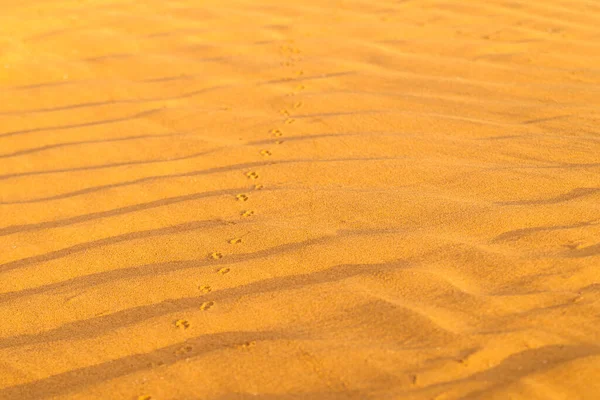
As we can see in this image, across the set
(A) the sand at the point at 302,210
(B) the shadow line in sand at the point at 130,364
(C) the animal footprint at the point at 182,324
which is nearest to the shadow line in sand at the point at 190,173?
(A) the sand at the point at 302,210

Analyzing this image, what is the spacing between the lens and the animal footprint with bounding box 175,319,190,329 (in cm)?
209

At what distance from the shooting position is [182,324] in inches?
82.6

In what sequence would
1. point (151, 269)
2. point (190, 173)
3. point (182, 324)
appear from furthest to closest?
point (190, 173) → point (151, 269) → point (182, 324)

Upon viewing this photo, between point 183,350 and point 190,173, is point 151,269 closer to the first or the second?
point 183,350

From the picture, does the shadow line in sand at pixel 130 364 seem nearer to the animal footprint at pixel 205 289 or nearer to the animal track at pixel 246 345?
the animal track at pixel 246 345

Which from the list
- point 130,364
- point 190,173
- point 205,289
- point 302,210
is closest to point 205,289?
point 205,289

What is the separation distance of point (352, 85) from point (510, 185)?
1295 millimetres

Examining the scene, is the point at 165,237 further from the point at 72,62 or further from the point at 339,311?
the point at 72,62

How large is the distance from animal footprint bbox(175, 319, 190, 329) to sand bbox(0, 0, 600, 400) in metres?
0.03

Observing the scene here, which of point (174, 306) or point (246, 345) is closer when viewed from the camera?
point (246, 345)

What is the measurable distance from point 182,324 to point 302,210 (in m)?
0.70

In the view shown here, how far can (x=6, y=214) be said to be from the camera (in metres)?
2.86

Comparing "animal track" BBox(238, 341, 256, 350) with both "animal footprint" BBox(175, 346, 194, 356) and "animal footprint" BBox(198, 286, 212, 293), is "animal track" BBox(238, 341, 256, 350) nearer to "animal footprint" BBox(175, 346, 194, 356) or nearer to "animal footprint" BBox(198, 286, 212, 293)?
"animal footprint" BBox(175, 346, 194, 356)

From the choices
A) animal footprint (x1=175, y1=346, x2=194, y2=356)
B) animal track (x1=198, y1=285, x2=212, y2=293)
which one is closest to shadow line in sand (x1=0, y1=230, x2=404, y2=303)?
animal track (x1=198, y1=285, x2=212, y2=293)
